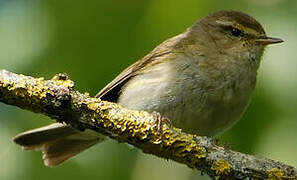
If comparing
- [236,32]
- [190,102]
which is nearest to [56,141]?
[190,102]

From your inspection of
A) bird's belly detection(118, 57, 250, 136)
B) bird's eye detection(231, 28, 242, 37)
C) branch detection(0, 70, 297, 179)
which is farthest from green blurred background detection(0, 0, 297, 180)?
bird's eye detection(231, 28, 242, 37)

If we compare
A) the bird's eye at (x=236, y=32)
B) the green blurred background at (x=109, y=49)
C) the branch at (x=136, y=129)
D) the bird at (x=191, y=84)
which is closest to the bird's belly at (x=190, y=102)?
the bird at (x=191, y=84)

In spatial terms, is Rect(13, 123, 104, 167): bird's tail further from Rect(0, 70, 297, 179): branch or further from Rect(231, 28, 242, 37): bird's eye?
Rect(231, 28, 242, 37): bird's eye

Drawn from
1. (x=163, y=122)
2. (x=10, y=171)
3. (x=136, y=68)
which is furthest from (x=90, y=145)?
(x=163, y=122)

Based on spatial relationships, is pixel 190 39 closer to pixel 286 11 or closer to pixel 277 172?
pixel 286 11

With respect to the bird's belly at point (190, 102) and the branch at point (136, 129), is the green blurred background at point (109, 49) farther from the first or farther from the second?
the branch at point (136, 129)

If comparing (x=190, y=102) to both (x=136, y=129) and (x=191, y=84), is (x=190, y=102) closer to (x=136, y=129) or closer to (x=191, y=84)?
(x=191, y=84)
